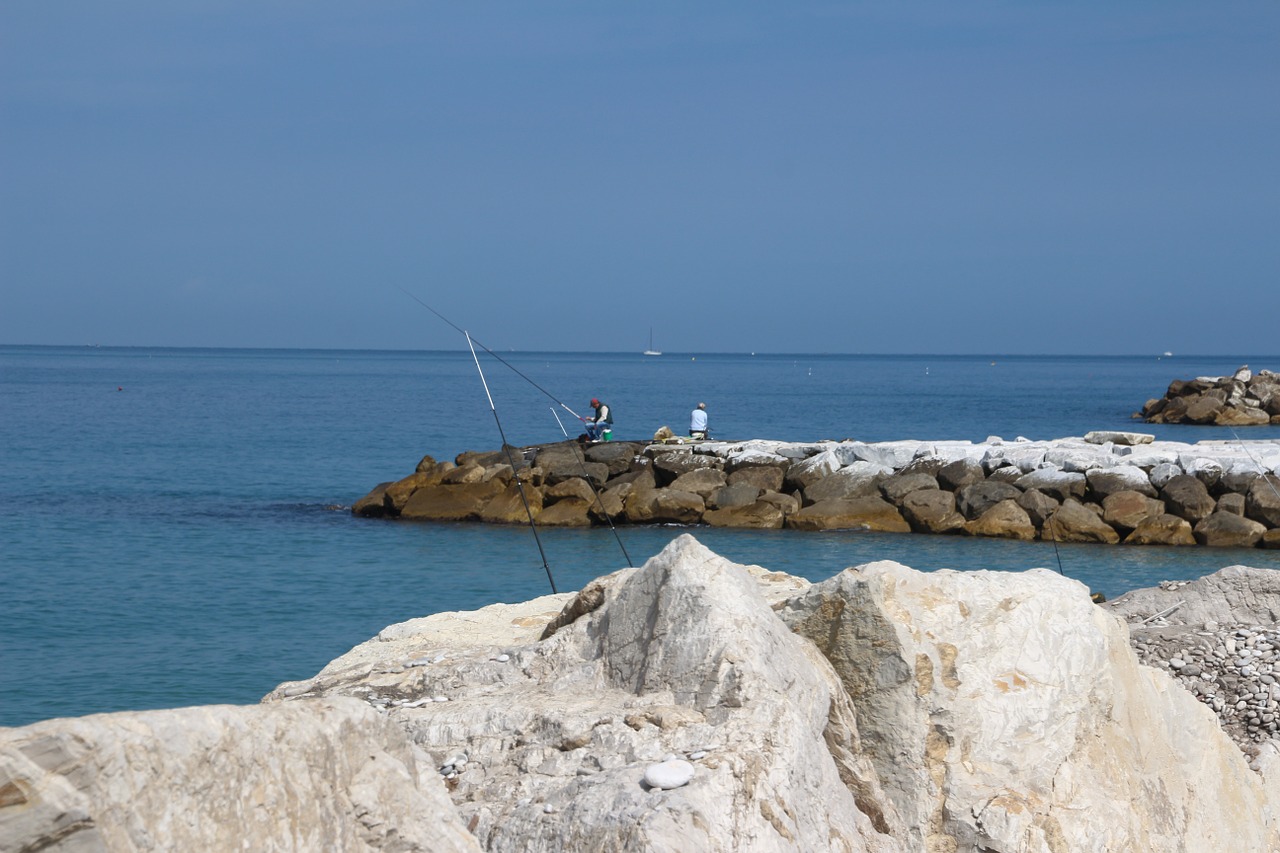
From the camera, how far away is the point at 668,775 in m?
3.77

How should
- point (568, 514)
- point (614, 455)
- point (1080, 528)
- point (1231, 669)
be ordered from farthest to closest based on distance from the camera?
point (614, 455)
point (568, 514)
point (1080, 528)
point (1231, 669)

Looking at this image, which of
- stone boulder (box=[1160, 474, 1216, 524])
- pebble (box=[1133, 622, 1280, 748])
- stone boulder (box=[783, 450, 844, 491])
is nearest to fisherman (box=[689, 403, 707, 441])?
stone boulder (box=[783, 450, 844, 491])

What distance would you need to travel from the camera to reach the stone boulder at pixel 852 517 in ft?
73.9

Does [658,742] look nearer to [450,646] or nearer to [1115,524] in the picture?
[450,646]

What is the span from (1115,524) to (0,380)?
3707 inches

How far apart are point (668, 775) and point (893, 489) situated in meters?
20.0

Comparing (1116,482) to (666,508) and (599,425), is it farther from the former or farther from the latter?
(599,425)

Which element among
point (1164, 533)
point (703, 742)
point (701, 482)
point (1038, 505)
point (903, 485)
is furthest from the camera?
point (701, 482)

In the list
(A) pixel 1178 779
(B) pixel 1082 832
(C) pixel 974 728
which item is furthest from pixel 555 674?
(A) pixel 1178 779

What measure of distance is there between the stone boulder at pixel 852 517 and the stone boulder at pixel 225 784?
64.8 feet

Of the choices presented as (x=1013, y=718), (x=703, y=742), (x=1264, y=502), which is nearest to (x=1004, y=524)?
(x=1264, y=502)

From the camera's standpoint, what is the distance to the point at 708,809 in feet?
12.1

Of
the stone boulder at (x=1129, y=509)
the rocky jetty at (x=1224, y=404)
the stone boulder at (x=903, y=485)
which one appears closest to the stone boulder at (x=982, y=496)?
the stone boulder at (x=903, y=485)

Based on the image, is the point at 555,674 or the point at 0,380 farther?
the point at 0,380
